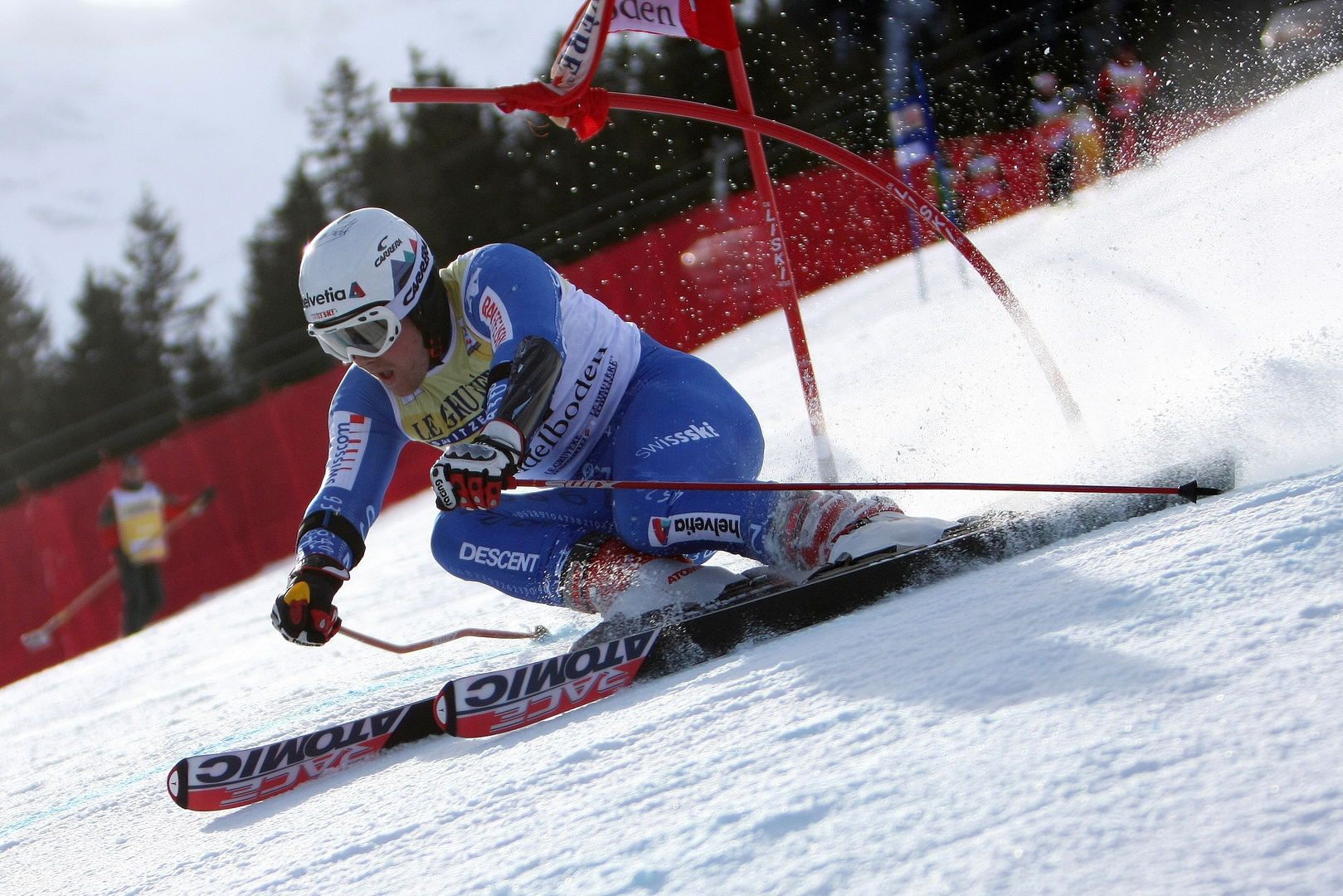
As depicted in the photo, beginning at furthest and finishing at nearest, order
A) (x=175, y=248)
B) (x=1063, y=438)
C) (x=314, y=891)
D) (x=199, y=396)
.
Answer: (x=175, y=248) < (x=199, y=396) < (x=1063, y=438) < (x=314, y=891)

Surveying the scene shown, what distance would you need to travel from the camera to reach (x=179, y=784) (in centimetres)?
226

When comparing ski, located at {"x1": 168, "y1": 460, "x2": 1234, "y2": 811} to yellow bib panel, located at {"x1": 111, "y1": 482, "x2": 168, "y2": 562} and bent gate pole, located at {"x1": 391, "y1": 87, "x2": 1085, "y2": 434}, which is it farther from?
yellow bib panel, located at {"x1": 111, "y1": 482, "x2": 168, "y2": 562}

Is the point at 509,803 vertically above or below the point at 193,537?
below

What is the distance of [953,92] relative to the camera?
41.7 ft

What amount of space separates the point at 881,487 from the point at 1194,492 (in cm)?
68

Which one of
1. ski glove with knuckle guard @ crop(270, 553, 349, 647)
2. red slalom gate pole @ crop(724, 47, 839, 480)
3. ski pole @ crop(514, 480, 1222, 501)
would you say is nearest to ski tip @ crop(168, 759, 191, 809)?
ski glove with knuckle guard @ crop(270, 553, 349, 647)

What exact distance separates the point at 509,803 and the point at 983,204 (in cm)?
1139

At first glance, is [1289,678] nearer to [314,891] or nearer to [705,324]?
[314,891]

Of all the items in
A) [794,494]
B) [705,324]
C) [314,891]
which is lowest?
[314,891]

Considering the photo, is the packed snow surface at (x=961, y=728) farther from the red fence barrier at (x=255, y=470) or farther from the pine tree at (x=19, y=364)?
the pine tree at (x=19, y=364)

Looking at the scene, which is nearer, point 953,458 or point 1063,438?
point 1063,438

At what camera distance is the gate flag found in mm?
3029

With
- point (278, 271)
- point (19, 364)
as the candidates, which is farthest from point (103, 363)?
point (19, 364)

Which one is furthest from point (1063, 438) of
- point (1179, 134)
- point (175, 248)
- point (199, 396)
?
point (175, 248)
